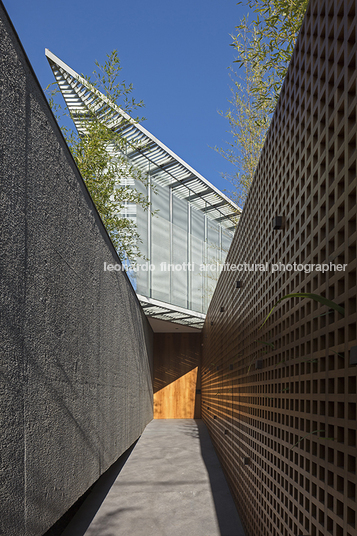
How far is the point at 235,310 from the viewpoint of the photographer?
170 inches

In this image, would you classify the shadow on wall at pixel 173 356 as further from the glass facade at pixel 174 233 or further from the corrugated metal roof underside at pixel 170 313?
the glass facade at pixel 174 233

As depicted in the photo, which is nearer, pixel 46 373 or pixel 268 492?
pixel 46 373

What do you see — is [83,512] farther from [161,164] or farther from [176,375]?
[176,375]

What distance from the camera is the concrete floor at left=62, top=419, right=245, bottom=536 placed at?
3.25 metres

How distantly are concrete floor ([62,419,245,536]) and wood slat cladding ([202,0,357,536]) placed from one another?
2.31ft

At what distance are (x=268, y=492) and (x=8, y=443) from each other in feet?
4.64

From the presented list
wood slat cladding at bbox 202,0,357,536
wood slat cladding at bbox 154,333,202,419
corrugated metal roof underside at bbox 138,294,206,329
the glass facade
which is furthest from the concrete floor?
wood slat cladding at bbox 154,333,202,419

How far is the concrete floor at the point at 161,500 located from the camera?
3.25 meters

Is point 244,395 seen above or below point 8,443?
below


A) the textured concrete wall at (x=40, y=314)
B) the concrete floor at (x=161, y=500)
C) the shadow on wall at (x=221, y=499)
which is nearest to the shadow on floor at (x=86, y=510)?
the concrete floor at (x=161, y=500)

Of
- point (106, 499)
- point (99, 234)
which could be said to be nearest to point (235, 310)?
point (99, 234)

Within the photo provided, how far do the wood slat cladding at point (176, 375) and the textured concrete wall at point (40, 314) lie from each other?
1122 centimetres

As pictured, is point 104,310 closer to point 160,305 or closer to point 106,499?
point 106,499

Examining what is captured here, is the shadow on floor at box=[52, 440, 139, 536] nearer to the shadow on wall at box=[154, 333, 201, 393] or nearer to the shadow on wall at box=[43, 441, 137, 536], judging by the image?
the shadow on wall at box=[43, 441, 137, 536]
